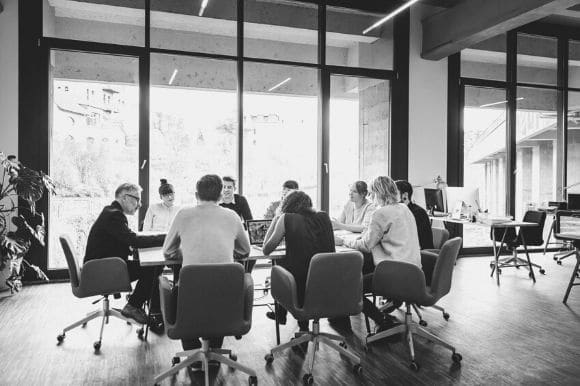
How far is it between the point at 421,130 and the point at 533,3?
98.0 inches

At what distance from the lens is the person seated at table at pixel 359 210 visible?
4.66m

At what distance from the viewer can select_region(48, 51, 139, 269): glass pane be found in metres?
5.80

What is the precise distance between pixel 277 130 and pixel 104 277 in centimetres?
399

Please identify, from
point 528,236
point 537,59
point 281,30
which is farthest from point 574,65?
point 281,30

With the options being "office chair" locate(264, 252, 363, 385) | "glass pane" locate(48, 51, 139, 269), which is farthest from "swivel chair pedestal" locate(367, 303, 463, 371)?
"glass pane" locate(48, 51, 139, 269)

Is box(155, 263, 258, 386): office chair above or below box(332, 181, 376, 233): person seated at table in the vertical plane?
below

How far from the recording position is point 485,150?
805 centimetres

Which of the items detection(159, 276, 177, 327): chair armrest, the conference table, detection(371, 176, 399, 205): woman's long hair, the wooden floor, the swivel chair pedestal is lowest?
the wooden floor

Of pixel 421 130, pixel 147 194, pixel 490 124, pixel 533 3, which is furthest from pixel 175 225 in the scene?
pixel 490 124

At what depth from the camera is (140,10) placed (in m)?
6.08

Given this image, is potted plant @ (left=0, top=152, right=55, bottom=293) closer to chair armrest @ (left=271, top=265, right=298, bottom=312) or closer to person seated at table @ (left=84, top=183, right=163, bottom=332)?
person seated at table @ (left=84, top=183, right=163, bottom=332)

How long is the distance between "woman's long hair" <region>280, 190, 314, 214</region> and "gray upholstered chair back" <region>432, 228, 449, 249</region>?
1.67 m

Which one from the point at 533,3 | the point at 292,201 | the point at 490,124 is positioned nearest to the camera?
the point at 292,201

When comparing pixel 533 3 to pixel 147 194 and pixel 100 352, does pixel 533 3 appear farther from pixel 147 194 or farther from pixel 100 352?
pixel 100 352
